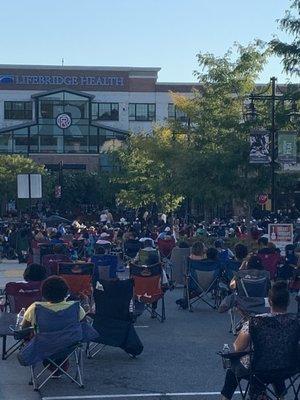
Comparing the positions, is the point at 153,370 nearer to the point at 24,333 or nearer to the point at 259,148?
the point at 24,333

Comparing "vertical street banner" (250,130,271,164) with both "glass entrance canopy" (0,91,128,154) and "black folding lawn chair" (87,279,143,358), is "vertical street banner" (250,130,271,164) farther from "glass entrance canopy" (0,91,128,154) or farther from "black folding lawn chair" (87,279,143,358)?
"glass entrance canopy" (0,91,128,154)

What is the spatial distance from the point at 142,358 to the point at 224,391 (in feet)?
12.2

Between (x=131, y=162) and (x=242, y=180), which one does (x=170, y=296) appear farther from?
(x=131, y=162)

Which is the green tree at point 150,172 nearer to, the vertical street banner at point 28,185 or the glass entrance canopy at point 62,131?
the vertical street banner at point 28,185

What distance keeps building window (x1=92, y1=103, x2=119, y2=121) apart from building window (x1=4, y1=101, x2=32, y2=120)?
5488 mm

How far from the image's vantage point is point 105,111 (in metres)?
77.2

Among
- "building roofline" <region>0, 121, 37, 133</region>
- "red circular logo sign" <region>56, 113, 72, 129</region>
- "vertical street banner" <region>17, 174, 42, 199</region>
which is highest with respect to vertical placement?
"red circular logo sign" <region>56, 113, 72, 129</region>

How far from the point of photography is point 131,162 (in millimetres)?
51875

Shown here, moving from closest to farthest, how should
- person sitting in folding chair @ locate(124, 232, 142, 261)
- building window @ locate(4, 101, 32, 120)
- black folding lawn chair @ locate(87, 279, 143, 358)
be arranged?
1. black folding lawn chair @ locate(87, 279, 143, 358)
2. person sitting in folding chair @ locate(124, 232, 142, 261)
3. building window @ locate(4, 101, 32, 120)

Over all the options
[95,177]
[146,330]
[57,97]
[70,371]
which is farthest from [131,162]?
[70,371]

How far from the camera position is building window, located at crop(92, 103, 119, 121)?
251ft

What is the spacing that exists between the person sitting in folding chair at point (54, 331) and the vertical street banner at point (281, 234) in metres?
12.5

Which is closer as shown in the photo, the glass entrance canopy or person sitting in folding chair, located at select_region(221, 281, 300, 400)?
person sitting in folding chair, located at select_region(221, 281, 300, 400)

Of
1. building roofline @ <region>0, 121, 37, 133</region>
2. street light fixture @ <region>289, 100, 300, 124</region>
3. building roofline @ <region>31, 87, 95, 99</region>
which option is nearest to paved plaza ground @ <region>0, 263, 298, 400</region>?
street light fixture @ <region>289, 100, 300, 124</region>
